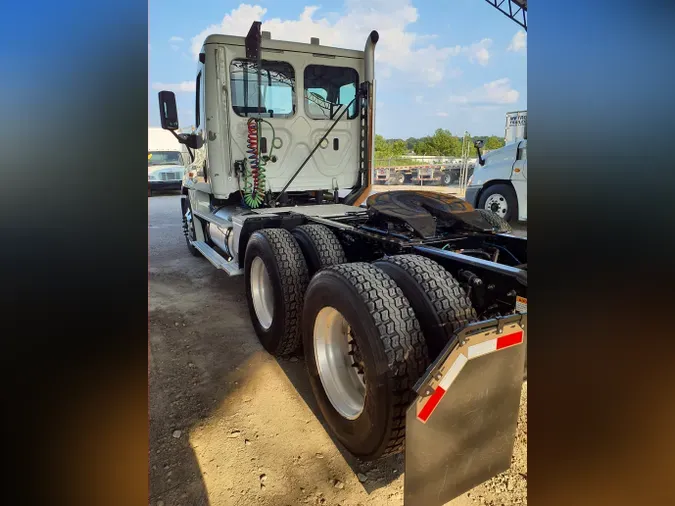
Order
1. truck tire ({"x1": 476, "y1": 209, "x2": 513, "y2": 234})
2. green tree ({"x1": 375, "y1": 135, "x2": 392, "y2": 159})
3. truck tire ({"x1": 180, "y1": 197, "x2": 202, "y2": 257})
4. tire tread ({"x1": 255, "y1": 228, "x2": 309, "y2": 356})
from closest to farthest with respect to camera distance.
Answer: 1. tire tread ({"x1": 255, "y1": 228, "x2": 309, "y2": 356})
2. truck tire ({"x1": 476, "y1": 209, "x2": 513, "y2": 234})
3. truck tire ({"x1": 180, "y1": 197, "x2": 202, "y2": 257})
4. green tree ({"x1": 375, "y1": 135, "x2": 392, "y2": 159})

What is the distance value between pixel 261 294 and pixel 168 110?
263cm

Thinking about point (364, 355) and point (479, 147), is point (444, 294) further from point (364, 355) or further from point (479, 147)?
point (479, 147)

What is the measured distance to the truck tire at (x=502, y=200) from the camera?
29.1ft

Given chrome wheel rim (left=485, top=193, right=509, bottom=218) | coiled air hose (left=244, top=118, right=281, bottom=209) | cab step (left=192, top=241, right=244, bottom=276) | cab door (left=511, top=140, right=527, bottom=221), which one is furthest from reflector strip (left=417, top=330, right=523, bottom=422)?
chrome wheel rim (left=485, top=193, right=509, bottom=218)

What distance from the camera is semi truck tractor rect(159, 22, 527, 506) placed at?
197 cm

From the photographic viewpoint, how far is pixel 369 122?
5.80 meters

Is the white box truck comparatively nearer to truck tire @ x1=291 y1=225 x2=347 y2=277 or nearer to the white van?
truck tire @ x1=291 y1=225 x2=347 y2=277

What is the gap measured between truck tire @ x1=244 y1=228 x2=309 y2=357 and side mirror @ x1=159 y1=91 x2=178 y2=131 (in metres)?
2.21
